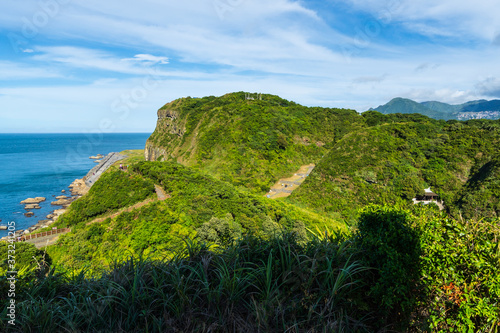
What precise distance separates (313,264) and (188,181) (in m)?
20.0

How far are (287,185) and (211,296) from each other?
41.8 metres

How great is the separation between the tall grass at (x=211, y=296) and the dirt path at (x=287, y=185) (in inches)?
1395

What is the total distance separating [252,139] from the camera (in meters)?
51.5

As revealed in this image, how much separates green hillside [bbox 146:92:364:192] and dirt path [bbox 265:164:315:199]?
1110 mm

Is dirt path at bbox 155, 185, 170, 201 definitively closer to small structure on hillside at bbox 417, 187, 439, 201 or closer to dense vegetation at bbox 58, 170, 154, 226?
dense vegetation at bbox 58, 170, 154, 226

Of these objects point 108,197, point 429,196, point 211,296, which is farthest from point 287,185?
point 211,296

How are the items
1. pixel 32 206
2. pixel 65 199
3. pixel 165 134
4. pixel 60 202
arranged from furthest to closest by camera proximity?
pixel 165 134 < pixel 65 199 < pixel 60 202 < pixel 32 206

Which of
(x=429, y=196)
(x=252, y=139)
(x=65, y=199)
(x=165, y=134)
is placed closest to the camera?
(x=429, y=196)

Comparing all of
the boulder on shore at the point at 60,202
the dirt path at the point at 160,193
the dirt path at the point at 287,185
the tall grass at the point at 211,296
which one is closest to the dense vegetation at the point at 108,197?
the dirt path at the point at 160,193

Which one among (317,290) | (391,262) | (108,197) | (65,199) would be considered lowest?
(65,199)

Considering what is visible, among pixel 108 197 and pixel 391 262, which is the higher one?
pixel 391 262

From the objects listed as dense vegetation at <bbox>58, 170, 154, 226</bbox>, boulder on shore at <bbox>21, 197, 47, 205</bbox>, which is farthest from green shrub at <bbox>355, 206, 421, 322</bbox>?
boulder on shore at <bbox>21, 197, 47, 205</bbox>

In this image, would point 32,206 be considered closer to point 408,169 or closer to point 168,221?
point 168,221

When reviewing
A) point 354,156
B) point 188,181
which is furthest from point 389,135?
point 188,181
